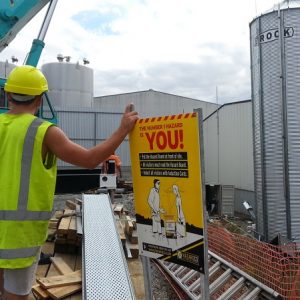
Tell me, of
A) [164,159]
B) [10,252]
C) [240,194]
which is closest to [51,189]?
[10,252]

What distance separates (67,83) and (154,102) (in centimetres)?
689

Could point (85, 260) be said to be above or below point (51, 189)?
below

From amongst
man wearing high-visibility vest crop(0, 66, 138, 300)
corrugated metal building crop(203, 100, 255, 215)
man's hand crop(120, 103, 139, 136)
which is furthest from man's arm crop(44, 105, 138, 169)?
corrugated metal building crop(203, 100, 255, 215)

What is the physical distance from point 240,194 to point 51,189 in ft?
43.0

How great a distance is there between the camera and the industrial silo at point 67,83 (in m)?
26.1

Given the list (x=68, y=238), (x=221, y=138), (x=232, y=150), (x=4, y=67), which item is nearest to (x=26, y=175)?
(x=68, y=238)

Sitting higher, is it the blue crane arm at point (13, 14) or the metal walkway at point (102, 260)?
the blue crane arm at point (13, 14)

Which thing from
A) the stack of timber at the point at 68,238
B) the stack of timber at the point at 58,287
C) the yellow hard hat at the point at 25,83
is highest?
the yellow hard hat at the point at 25,83

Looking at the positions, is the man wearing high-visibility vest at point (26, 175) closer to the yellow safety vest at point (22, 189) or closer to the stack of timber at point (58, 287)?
the yellow safety vest at point (22, 189)

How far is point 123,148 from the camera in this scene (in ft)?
76.4

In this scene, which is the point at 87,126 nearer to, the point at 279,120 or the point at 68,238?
the point at 279,120

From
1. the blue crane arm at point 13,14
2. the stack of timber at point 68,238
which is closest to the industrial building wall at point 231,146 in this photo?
the blue crane arm at point 13,14

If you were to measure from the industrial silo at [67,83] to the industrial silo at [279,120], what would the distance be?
1964 centimetres

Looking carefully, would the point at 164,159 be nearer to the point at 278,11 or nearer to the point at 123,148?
the point at 278,11
